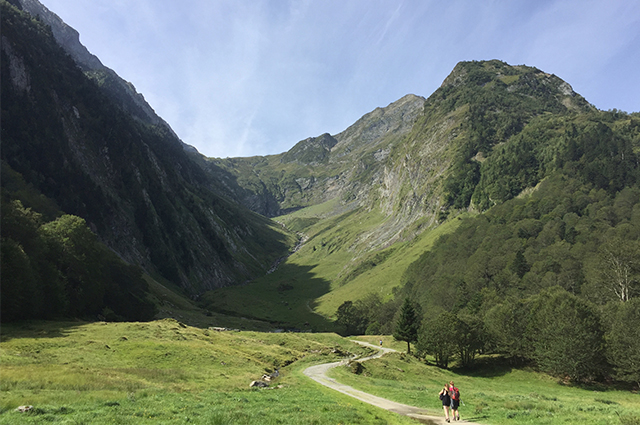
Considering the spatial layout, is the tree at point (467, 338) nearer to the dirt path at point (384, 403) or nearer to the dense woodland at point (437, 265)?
the dense woodland at point (437, 265)

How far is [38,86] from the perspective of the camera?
567ft

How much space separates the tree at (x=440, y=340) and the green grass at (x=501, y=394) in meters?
5.73

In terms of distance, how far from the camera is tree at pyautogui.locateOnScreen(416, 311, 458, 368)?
79.3 meters

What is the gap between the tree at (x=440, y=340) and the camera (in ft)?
260

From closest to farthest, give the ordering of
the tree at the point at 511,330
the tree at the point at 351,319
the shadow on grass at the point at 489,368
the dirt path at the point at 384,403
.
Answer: the dirt path at the point at 384,403
the shadow on grass at the point at 489,368
the tree at the point at 511,330
the tree at the point at 351,319

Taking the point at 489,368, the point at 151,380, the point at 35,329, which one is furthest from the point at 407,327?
the point at 35,329

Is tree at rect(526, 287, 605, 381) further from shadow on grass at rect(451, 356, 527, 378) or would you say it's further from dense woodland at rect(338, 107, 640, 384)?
shadow on grass at rect(451, 356, 527, 378)

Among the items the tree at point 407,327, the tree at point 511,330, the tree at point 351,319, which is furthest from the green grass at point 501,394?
the tree at point 351,319

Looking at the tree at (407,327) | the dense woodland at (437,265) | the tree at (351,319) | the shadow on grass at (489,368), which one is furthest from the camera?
the tree at (351,319)

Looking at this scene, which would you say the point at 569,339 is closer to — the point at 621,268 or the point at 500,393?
the point at 500,393

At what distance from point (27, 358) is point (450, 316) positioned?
79.9 metres

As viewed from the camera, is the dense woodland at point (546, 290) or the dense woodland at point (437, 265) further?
the dense woodland at point (437, 265)

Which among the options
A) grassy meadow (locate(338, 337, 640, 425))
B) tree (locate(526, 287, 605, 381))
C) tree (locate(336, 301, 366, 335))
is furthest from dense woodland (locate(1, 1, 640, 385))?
grassy meadow (locate(338, 337, 640, 425))

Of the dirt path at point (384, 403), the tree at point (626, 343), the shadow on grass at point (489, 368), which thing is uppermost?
the tree at point (626, 343)
